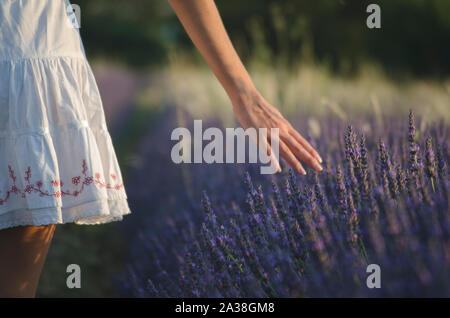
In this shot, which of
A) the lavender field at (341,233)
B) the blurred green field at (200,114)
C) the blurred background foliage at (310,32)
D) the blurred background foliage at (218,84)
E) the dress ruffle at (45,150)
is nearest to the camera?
the lavender field at (341,233)

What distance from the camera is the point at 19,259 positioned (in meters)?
1.32

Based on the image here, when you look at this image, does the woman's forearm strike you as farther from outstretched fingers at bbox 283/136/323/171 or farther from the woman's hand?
outstretched fingers at bbox 283/136/323/171

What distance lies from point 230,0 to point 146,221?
47.4ft

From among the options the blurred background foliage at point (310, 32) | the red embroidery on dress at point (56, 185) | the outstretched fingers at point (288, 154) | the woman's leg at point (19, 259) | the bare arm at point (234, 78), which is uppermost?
the blurred background foliage at point (310, 32)

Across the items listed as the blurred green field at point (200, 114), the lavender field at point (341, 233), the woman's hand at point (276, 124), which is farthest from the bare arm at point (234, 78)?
the blurred green field at point (200, 114)

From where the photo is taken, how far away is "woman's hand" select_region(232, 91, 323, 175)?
1.28 metres

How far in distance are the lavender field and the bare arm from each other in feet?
0.68

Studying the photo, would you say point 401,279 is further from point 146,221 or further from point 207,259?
point 146,221

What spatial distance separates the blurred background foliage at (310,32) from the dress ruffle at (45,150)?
21.4 feet

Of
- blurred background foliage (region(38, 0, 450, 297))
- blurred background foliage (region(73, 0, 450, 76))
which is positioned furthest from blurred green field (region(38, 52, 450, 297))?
blurred background foliage (region(73, 0, 450, 76))

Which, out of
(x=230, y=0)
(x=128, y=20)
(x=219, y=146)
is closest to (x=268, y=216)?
(x=219, y=146)

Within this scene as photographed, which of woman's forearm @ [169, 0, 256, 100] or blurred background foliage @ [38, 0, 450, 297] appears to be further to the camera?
blurred background foliage @ [38, 0, 450, 297]

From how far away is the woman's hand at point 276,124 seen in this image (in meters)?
1.28

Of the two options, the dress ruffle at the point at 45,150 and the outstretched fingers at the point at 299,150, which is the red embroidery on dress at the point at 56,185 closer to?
the dress ruffle at the point at 45,150
